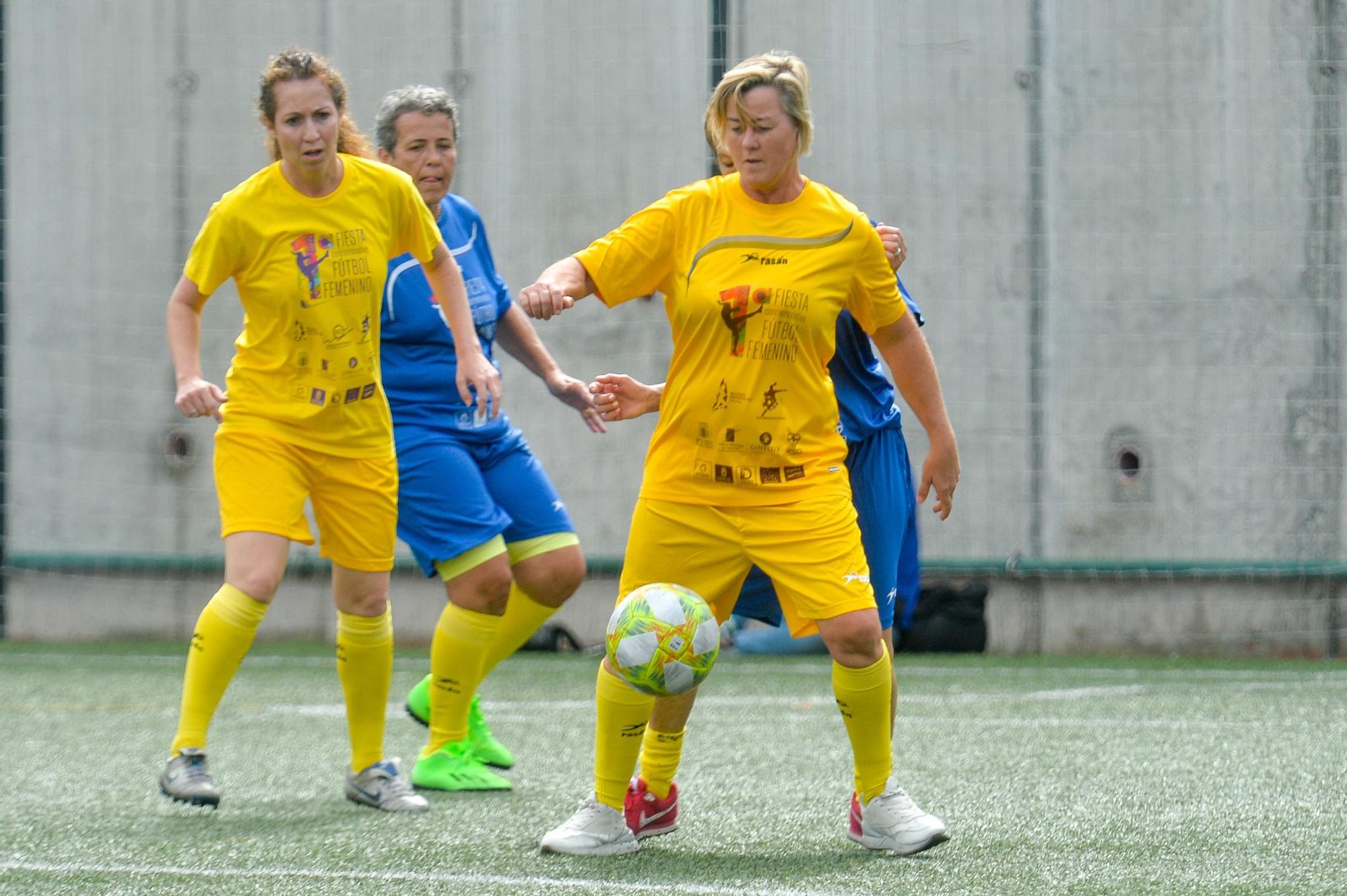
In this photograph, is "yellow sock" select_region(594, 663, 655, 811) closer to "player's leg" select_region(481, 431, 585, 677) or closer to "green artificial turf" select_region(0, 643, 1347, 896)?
"green artificial turf" select_region(0, 643, 1347, 896)

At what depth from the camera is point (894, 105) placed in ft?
29.1

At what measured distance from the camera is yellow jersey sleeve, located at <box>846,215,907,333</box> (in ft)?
12.0

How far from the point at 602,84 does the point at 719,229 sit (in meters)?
5.62

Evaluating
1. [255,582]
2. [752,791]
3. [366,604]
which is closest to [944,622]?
[752,791]

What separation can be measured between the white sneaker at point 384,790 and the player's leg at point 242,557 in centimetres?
38

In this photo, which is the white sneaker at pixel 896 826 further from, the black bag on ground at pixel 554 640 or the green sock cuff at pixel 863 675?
the black bag on ground at pixel 554 640

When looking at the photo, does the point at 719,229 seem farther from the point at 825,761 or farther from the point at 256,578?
the point at 825,761

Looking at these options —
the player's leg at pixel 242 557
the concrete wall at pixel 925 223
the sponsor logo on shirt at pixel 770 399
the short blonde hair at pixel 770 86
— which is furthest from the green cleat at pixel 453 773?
the concrete wall at pixel 925 223

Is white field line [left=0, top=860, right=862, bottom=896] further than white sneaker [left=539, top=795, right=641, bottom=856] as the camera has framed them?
No

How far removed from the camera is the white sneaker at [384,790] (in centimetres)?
434

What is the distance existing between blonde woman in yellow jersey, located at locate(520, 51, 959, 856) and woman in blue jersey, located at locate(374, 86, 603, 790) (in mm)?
1055

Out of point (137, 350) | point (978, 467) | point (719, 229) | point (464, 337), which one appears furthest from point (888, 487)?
point (137, 350)

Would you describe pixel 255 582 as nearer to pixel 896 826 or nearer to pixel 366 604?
pixel 366 604

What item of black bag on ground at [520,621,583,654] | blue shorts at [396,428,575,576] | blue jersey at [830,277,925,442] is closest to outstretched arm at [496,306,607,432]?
blue shorts at [396,428,575,576]
